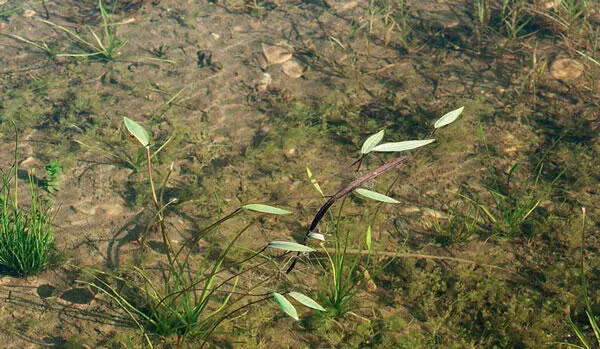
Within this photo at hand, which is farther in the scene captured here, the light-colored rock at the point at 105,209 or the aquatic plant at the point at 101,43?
the aquatic plant at the point at 101,43

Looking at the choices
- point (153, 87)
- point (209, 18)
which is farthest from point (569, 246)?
point (209, 18)

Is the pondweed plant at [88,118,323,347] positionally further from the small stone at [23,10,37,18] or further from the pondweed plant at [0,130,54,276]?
the small stone at [23,10,37,18]

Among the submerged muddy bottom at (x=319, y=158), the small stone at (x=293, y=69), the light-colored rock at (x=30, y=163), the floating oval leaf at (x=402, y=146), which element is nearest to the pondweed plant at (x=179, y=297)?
the submerged muddy bottom at (x=319, y=158)

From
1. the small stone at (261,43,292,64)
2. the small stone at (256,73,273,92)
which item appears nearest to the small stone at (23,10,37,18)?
the small stone at (261,43,292,64)

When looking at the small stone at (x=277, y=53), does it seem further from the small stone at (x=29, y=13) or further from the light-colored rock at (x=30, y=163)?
the small stone at (x=29, y=13)

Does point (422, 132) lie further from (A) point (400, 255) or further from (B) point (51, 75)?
(B) point (51, 75)

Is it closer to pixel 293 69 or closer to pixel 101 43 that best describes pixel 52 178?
pixel 101 43
